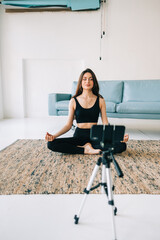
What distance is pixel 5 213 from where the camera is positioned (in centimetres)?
104

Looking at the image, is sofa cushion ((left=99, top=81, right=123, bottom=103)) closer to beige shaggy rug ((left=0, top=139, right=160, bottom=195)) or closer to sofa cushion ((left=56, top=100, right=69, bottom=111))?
sofa cushion ((left=56, top=100, right=69, bottom=111))

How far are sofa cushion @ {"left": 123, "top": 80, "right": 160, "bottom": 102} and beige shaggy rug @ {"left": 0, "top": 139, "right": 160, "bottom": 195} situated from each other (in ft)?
5.31

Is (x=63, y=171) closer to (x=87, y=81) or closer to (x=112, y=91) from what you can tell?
(x=87, y=81)

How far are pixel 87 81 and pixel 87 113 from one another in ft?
1.18

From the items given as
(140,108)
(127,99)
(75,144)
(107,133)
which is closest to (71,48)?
(127,99)

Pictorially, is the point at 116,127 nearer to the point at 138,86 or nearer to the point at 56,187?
the point at 56,187

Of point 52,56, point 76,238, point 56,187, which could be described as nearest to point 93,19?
point 52,56

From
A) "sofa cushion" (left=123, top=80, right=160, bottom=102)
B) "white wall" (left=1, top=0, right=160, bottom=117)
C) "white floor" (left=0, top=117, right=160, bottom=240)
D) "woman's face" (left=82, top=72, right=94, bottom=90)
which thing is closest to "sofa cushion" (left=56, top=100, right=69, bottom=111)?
"sofa cushion" (left=123, top=80, right=160, bottom=102)

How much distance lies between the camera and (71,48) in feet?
16.7

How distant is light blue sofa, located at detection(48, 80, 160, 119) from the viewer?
10.0 ft

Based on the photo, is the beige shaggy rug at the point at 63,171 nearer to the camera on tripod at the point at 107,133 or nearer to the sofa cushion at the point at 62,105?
the camera on tripod at the point at 107,133

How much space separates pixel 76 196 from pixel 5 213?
0.43 meters

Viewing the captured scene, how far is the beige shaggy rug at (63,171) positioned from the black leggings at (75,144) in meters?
0.07

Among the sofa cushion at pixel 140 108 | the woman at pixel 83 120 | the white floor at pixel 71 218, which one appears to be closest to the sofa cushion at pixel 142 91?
the sofa cushion at pixel 140 108
